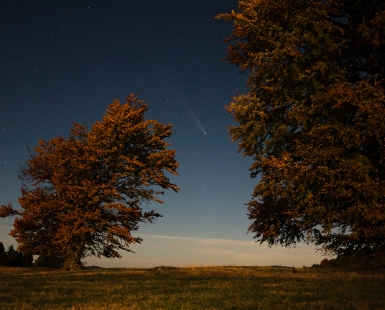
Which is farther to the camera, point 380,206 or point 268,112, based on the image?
point 268,112

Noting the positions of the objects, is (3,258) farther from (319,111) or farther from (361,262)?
Answer: (319,111)

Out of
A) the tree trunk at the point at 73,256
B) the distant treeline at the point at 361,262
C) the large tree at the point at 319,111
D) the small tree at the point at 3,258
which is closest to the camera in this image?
the large tree at the point at 319,111

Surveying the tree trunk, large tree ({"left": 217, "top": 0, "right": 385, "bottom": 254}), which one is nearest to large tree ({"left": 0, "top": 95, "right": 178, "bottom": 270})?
the tree trunk

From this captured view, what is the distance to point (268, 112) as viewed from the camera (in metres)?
19.9

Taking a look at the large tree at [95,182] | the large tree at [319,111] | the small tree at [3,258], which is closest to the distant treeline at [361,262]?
the large tree at [319,111]

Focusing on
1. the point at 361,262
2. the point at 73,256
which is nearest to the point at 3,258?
the point at 73,256

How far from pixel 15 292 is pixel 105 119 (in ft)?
65.4

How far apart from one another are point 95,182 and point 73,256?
20.8 ft

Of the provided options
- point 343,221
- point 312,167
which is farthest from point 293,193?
point 343,221

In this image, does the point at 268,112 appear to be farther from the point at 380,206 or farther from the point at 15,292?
the point at 15,292

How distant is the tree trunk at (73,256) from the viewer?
31.0m

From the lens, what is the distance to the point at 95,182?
3056 centimetres

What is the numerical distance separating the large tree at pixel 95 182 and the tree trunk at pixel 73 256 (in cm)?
8

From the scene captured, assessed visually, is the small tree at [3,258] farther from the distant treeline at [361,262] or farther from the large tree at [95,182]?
the distant treeline at [361,262]
